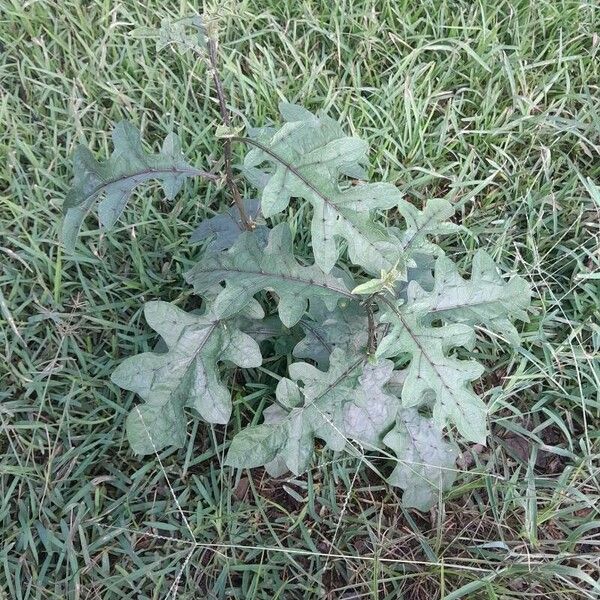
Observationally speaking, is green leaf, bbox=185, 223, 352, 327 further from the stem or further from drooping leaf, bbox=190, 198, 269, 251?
drooping leaf, bbox=190, 198, 269, 251

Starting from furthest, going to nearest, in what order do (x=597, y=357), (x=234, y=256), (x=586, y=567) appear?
(x=597, y=357) → (x=586, y=567) → (x=234, y=256)

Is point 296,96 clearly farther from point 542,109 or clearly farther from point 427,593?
point 427,593

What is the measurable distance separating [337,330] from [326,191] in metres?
0.46

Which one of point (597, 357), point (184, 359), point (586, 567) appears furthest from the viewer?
point (597, 357)

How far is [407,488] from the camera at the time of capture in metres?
1.89

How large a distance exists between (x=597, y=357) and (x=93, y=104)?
1.86m

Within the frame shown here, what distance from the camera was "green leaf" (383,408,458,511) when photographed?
188 centimetres

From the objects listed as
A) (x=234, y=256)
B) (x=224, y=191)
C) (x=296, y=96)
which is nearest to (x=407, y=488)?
(x=234, y=256)

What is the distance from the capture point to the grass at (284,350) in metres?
1.89

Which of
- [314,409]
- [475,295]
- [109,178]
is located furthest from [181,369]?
[475,295]

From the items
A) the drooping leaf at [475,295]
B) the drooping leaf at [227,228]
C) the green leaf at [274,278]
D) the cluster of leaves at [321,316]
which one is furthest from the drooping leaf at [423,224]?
the drooping leaf at [227,228]

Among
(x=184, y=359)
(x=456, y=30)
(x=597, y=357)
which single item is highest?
(x=456, y=30)

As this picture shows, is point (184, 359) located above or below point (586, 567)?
above

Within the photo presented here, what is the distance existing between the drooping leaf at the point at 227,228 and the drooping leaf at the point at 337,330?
0.27 m
